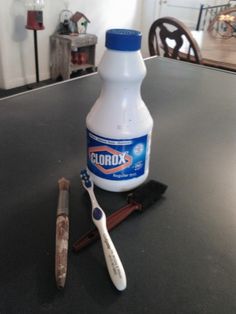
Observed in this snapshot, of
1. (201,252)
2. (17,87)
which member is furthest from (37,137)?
(17,87)

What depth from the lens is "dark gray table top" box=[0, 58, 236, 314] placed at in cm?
36

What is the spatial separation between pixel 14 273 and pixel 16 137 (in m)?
0.37

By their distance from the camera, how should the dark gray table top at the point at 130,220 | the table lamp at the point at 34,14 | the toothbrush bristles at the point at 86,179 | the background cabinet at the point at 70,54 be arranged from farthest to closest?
the background cabinet at the point at 70,54, the table lamp at the point at 34,14, the toothbrush bristles at the point at 86,179, the dark gray table top at the point at 130,220

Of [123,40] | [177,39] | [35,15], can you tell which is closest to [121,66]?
[123,40]

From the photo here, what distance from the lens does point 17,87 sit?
115 inches

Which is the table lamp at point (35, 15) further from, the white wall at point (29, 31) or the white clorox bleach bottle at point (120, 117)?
the white clorox bleach bottle at point (120, 117)

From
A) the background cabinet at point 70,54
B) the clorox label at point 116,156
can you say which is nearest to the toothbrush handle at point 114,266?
the clorox label at point 116,156

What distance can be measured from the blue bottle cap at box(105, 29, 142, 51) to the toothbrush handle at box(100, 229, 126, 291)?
0.25 metres

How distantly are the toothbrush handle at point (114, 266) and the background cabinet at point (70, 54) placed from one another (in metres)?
2.79

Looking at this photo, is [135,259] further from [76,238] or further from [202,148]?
[202,148]

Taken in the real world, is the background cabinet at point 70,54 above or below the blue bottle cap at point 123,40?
below

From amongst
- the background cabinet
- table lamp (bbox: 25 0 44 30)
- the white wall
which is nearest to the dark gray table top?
table lamp (bbox: 25 0 44 30)

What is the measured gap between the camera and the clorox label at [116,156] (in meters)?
0.45

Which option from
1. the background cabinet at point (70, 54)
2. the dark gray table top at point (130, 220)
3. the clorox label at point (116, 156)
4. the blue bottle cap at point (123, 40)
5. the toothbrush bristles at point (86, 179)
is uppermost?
the blue bottle cap at point (123, 40)
